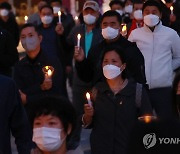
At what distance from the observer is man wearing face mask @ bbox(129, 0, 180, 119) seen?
24.3 feet

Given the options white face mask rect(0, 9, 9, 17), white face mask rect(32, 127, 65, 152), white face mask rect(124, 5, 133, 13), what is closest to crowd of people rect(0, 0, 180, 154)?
white face mask rect(32, 127, 65, 152)

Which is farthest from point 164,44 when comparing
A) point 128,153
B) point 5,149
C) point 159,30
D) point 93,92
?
point 128,153

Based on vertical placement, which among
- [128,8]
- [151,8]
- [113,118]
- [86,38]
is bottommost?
[113,118]

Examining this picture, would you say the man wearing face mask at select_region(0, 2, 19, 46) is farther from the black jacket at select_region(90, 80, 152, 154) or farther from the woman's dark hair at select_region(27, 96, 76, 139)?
the woman's dark hair at select_region(27, 96, 76, 139)

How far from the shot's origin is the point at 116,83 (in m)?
5.73

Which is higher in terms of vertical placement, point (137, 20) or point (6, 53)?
point (137, 20)

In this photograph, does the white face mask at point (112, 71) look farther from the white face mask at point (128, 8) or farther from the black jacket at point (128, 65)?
the white face mask at point (128, 8)

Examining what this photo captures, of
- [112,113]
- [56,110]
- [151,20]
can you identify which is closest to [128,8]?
[151,20]

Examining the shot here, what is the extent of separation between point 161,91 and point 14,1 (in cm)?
1290

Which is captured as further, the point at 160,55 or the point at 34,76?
the point at 160,55

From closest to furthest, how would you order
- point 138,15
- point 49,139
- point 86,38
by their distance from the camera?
point 49,139, point 86,38, point 138,15

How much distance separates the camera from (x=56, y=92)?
6.90 metres

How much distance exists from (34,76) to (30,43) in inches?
18.6

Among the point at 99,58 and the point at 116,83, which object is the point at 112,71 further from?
the point at 99,58
